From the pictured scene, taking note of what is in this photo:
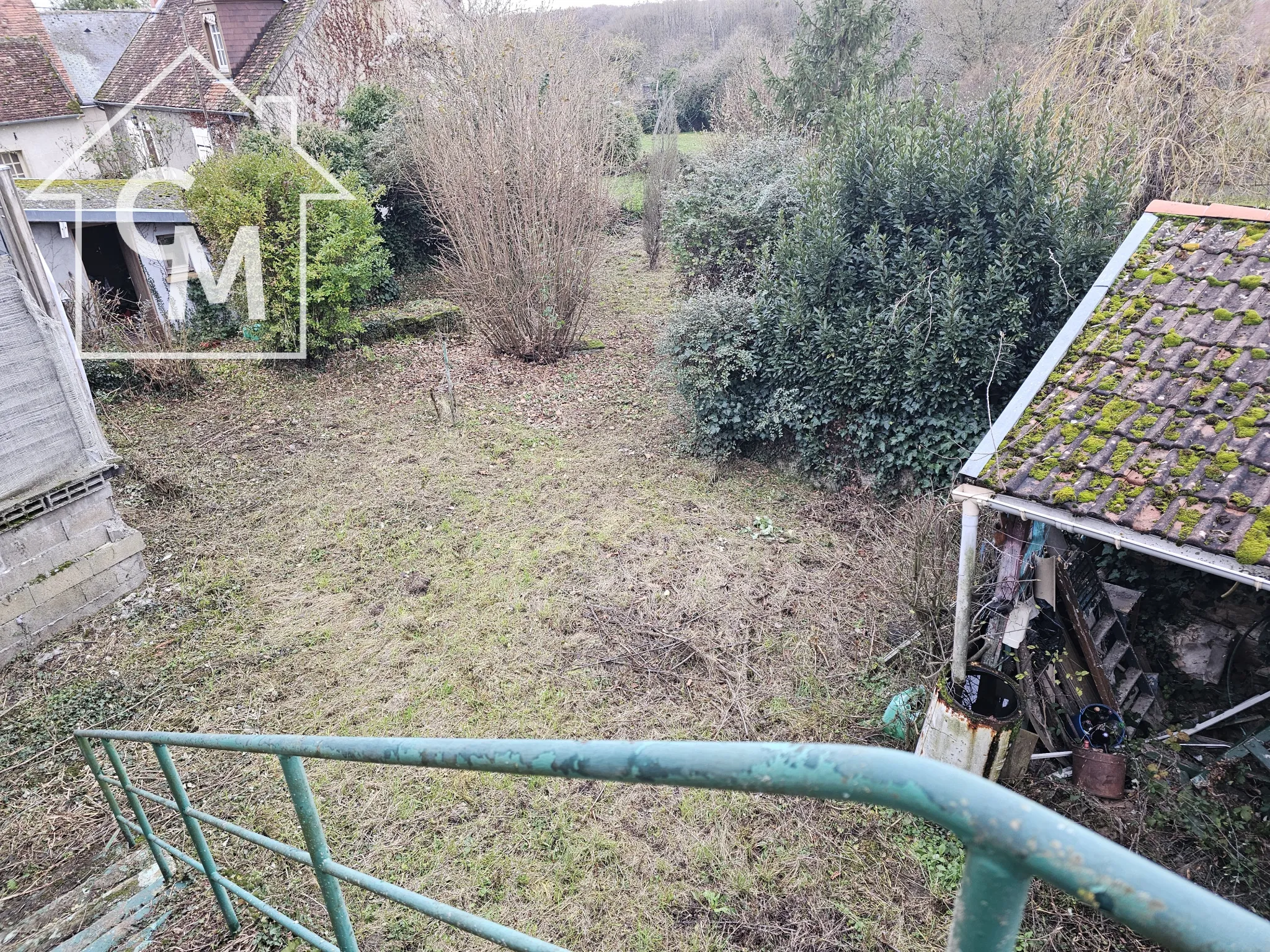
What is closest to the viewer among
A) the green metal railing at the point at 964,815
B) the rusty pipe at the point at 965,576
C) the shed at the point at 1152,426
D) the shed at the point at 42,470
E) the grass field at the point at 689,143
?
the green metal railing at the point at 964,815

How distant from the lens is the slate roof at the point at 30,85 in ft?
66.4

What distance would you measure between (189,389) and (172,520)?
401 cm

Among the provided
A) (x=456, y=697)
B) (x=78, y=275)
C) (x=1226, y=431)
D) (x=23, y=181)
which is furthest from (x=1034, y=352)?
(x=23, y=181)

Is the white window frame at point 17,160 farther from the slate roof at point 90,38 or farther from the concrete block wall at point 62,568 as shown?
the concrete block wall at point 62,568

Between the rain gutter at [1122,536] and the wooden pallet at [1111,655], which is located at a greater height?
→ the rain gutter at [1122,536]

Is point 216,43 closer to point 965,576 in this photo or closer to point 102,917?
point 102,917

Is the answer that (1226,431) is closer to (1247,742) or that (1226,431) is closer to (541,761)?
(1247,742)

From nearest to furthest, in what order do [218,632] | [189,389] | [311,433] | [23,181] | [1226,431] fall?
[1226,431] → [218,632] → [311,433] → [189,389] → [23,181]

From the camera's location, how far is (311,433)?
9.82m

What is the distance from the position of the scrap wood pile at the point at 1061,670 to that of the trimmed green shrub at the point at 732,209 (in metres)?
5.92

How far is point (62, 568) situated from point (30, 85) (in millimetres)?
23489

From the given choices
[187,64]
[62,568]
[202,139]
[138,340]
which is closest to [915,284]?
[62,568]

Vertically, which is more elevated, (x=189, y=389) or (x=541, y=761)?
(x=541, y=761)

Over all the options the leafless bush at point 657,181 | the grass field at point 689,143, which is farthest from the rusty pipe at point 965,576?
the grass field at point 689,143
